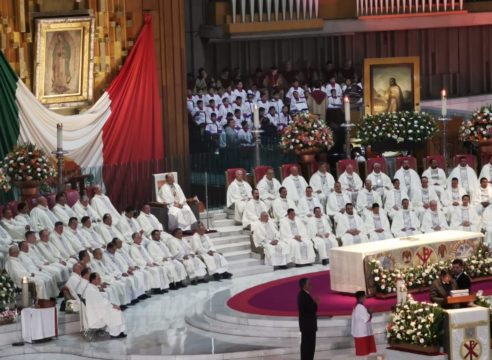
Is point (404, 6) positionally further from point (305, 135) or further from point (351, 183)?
point (351, 183)

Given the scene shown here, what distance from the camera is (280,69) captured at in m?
35.3

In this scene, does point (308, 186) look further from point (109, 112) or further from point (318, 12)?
point (318, 12)

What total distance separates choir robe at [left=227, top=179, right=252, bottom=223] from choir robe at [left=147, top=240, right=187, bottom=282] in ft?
8.62

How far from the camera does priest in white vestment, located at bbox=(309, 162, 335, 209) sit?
29.3 m

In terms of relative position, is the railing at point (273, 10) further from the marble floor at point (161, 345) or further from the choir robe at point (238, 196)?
the marble floor at point (161, 345)

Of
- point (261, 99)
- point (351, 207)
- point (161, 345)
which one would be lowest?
point (161, 345)

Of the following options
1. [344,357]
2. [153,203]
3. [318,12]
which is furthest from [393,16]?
[344,357]

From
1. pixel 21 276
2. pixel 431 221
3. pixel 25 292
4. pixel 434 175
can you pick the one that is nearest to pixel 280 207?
pixel 431 221

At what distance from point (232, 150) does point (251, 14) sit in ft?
13.3

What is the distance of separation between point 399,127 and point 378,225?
273 cm

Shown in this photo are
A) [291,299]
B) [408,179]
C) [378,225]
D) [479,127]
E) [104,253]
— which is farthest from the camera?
[479,127]

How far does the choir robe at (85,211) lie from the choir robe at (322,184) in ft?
14.8

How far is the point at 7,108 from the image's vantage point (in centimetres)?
2814

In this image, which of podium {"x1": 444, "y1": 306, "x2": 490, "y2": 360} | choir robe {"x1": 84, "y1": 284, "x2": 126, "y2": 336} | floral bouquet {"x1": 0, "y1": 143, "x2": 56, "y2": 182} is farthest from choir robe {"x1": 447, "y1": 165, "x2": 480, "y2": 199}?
podium {"x1": 444, "y1": 306, "x2": 490, "y2": 360}
